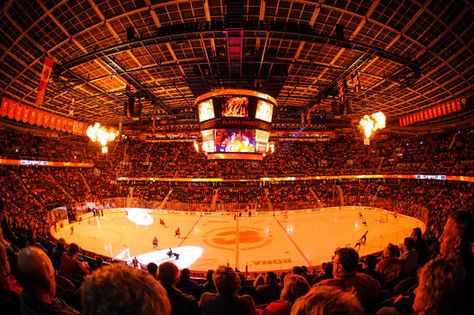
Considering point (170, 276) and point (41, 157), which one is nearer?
point (170, 276)

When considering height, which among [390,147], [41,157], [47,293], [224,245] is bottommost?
[224,245]

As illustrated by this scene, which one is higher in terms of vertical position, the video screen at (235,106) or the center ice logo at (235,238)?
the video screen at (235,106)

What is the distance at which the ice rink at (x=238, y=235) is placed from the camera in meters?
16.3

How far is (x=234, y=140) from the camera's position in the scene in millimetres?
15906

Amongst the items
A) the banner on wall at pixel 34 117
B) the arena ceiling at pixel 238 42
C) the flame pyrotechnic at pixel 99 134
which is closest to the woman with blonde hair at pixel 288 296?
the arena ceiling at pixel 238 42

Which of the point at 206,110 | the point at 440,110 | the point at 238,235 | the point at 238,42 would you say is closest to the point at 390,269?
the point at 238,42

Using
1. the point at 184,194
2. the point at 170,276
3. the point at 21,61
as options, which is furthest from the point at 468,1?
the point at 184,194

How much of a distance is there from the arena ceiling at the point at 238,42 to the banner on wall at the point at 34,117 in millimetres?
2027

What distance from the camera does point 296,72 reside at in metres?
16.7

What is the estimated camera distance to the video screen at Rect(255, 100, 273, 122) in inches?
597

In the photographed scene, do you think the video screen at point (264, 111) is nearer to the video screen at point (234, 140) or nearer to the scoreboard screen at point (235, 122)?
the scoreboard screen at point (235, 122)

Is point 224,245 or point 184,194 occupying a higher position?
point 184,194

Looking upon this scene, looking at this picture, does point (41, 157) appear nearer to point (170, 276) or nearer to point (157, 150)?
point (157, 150)

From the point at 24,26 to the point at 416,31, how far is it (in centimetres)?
1904
